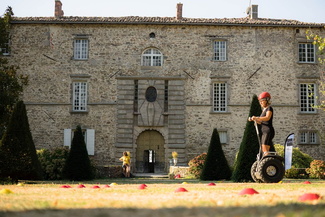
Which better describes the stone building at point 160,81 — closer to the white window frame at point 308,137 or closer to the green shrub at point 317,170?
the white window frame at point 308,137

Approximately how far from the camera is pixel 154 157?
85.4 feet

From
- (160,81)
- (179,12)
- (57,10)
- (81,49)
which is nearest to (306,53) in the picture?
(179,12)

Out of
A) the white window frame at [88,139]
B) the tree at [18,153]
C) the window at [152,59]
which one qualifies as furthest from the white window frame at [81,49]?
the tree at [18,153]

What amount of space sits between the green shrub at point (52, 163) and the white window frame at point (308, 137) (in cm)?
1431

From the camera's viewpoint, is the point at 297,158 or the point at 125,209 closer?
the point at 125,209

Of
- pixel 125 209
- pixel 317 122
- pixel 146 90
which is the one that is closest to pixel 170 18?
pixel 146 90

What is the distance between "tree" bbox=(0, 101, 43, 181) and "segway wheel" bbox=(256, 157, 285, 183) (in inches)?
275

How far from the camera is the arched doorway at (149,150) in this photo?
2580 cm

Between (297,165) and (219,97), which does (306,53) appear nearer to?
(219,97)

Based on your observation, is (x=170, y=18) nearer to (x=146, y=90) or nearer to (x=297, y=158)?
(x=146, y=90)

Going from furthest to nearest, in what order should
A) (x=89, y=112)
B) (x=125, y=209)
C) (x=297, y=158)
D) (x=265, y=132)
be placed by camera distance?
(x=89, y=112), (x=297, y=158), (x=265, y=132), (x=125, y=209)

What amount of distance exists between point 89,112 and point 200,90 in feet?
21.9

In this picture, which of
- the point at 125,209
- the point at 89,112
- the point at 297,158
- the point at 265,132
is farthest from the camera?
the point at 89,112

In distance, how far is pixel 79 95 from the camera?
1032 inches
